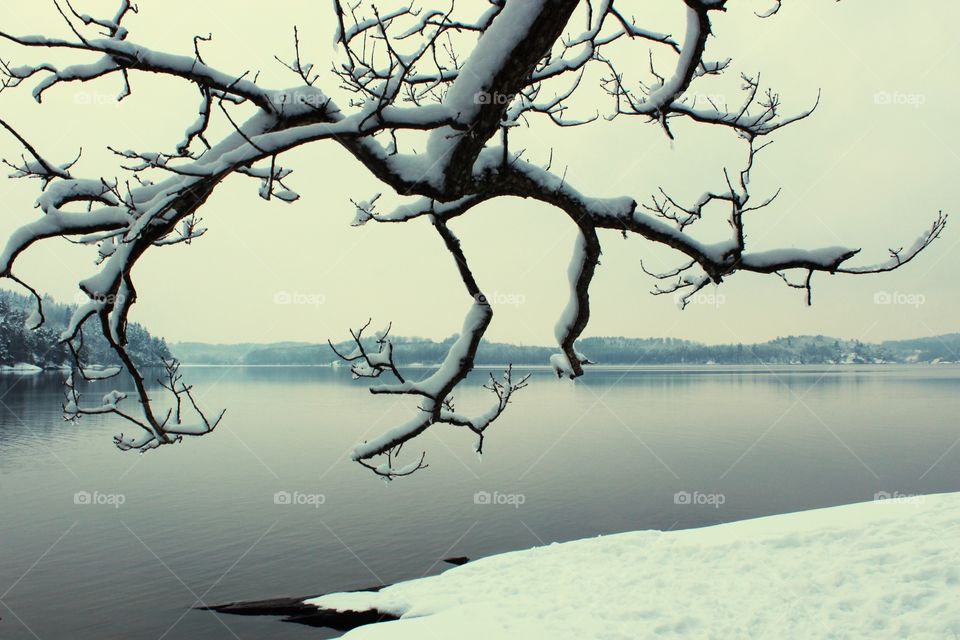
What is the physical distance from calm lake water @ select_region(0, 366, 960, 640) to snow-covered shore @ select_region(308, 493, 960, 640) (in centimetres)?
480

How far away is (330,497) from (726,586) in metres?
21.5

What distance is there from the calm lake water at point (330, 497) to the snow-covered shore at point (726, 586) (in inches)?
189

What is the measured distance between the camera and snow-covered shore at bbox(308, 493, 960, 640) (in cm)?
831

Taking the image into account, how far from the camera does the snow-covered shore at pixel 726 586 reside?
8.31 meters

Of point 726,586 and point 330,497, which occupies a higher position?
point 726,586

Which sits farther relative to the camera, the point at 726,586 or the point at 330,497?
the point at 330,497

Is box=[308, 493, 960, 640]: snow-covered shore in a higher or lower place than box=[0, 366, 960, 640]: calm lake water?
higher

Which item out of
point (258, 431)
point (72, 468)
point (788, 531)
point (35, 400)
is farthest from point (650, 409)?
point (35, 400)

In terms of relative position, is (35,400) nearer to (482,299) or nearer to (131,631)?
(131,631)

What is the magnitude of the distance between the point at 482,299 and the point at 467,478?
96.1ft

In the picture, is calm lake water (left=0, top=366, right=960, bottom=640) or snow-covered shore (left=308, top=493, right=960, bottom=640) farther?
calm lake water (left=0, top=366, right=960, bottom=640)

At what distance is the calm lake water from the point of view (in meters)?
17.9

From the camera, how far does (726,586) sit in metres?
10.3

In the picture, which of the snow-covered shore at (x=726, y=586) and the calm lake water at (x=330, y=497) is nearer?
the snow-covered shore at (x=726, y=586)
